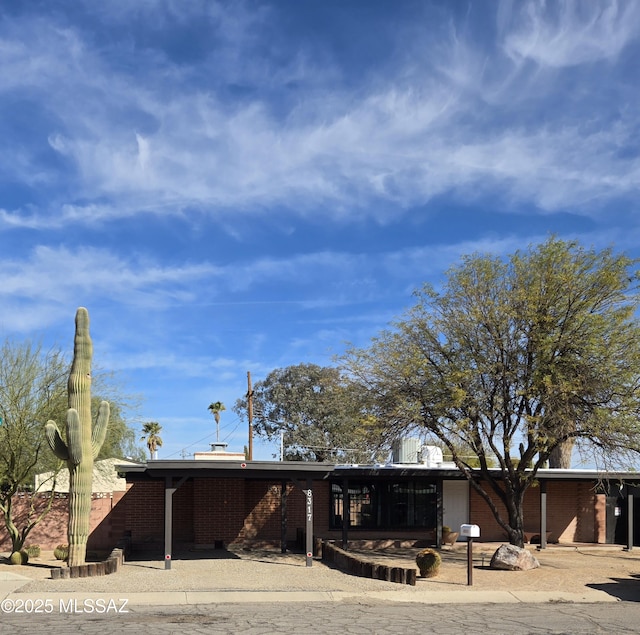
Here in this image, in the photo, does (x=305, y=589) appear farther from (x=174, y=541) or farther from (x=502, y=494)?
(x=174, y=541)

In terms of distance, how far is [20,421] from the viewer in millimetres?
22609

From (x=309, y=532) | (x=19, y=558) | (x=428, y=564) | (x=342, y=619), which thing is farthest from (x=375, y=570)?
(x=19, y=558)

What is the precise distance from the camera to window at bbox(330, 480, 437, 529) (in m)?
27.7

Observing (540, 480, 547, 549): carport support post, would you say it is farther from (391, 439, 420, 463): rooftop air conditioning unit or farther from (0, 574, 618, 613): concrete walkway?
(0, 574, 618, 613): concrete walkway

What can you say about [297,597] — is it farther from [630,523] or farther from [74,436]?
[630,523]

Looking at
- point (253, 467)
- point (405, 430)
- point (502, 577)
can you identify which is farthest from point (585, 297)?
point (253, 467)

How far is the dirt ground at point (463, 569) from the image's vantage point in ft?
59.3

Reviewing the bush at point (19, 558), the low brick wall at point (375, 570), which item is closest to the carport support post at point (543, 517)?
the low brick wall at point (375, 570)

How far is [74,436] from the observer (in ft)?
64.0

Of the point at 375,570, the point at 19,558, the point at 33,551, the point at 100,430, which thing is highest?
the point at 100,430

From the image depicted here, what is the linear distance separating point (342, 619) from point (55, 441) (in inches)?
365

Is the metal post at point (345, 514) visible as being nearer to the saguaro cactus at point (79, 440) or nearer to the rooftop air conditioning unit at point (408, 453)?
the rooftop air conditioning unit at point (408, 453)

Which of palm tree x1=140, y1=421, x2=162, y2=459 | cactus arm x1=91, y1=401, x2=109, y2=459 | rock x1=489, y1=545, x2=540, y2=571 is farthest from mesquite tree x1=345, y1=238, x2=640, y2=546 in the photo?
palm tree x1=140, y1=421, x2=162, y2=459

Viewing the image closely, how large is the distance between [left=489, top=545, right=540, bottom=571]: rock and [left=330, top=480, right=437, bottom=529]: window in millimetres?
6801
